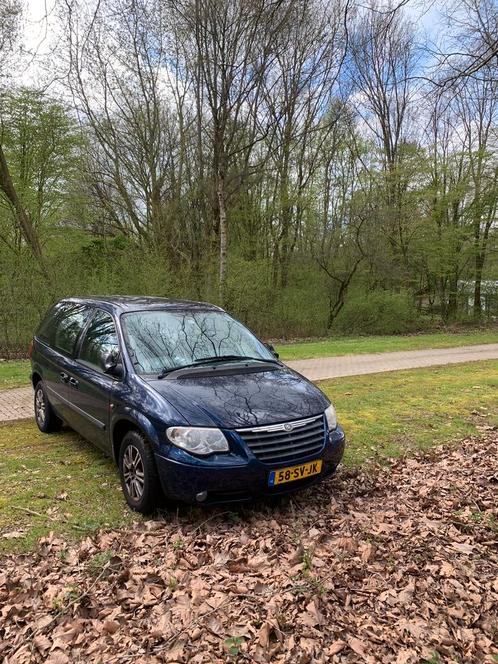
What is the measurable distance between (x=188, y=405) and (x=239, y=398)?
17.4 inches

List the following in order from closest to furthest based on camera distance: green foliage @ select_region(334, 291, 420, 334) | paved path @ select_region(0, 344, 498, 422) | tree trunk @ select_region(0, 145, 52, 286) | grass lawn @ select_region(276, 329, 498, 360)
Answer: paved path @ select_region(0, 344, 498, 422)
grass lawn @ select_region(276, 329, 498, 360)
tree trunk @ select_region(0, 145, 52, 286)
green foliage @ select_region(334, 291, 420, 334)

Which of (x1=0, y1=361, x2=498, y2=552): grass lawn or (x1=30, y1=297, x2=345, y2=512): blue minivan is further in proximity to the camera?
(x1=0, y1=361, x2=498, y2=552): grass lawn

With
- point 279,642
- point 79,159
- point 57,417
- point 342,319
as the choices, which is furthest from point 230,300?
point 279,642

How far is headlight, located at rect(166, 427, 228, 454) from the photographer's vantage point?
3.70 metres

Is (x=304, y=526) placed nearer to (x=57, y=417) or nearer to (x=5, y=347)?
(x=57, y=417)

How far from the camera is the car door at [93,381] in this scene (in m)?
4.68

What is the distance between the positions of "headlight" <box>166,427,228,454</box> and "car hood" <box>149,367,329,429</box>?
0.20 ft

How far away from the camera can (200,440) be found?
371cm

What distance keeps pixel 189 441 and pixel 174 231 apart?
61.8 feet

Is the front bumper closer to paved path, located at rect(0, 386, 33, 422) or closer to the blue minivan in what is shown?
the blue minivan

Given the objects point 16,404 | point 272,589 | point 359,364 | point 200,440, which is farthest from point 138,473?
point 359,364

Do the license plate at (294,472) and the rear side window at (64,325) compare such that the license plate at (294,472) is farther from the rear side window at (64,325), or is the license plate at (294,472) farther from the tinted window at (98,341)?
the rear side window at (64,325)

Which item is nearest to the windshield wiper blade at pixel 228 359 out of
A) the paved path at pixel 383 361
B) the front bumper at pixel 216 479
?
the front bumper at pixel 216 479

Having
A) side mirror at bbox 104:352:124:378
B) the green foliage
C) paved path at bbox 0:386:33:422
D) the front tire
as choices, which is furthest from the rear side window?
the green foliage
